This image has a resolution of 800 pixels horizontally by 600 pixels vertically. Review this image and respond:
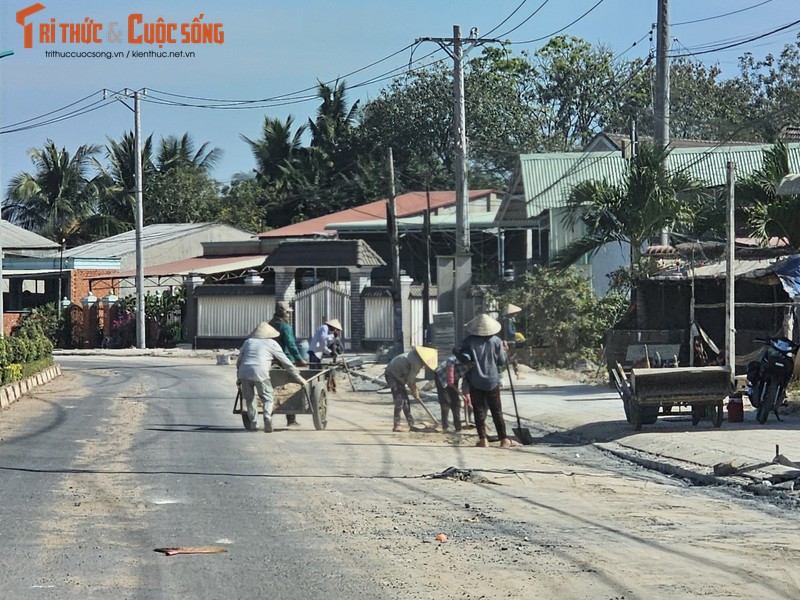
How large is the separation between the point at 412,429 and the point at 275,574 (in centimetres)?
1038

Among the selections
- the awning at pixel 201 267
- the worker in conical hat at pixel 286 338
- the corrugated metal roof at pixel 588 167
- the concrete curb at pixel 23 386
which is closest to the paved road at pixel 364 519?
the worker in conical hat at pixel 286 338

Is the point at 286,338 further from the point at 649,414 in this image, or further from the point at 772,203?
the point at 772,203

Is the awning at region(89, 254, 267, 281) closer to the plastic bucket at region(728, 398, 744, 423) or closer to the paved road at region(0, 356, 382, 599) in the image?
the paved road at region(0, 356, 382, 599)

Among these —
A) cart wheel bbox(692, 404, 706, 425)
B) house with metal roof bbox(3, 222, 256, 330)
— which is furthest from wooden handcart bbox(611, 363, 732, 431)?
house with metal roof bbox(3, 222, 256, 330)

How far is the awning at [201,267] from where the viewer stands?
48281 mm

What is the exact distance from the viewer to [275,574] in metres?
7.50

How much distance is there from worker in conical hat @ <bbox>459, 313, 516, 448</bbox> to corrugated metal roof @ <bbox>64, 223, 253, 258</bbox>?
3966cm

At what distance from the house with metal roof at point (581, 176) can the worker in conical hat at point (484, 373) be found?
20.8m

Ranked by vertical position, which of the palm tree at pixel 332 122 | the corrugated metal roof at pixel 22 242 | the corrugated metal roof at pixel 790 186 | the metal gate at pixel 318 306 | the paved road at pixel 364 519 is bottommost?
the paved road at pixel 364 519

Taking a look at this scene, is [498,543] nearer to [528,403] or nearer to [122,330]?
[528,403]

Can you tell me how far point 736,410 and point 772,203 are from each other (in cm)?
679

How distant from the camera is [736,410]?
16.9m

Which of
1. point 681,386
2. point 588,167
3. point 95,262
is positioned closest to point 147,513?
point 681,386

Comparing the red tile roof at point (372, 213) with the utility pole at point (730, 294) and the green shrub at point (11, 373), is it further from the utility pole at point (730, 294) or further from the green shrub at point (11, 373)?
the utility pole at point (730, 294)
